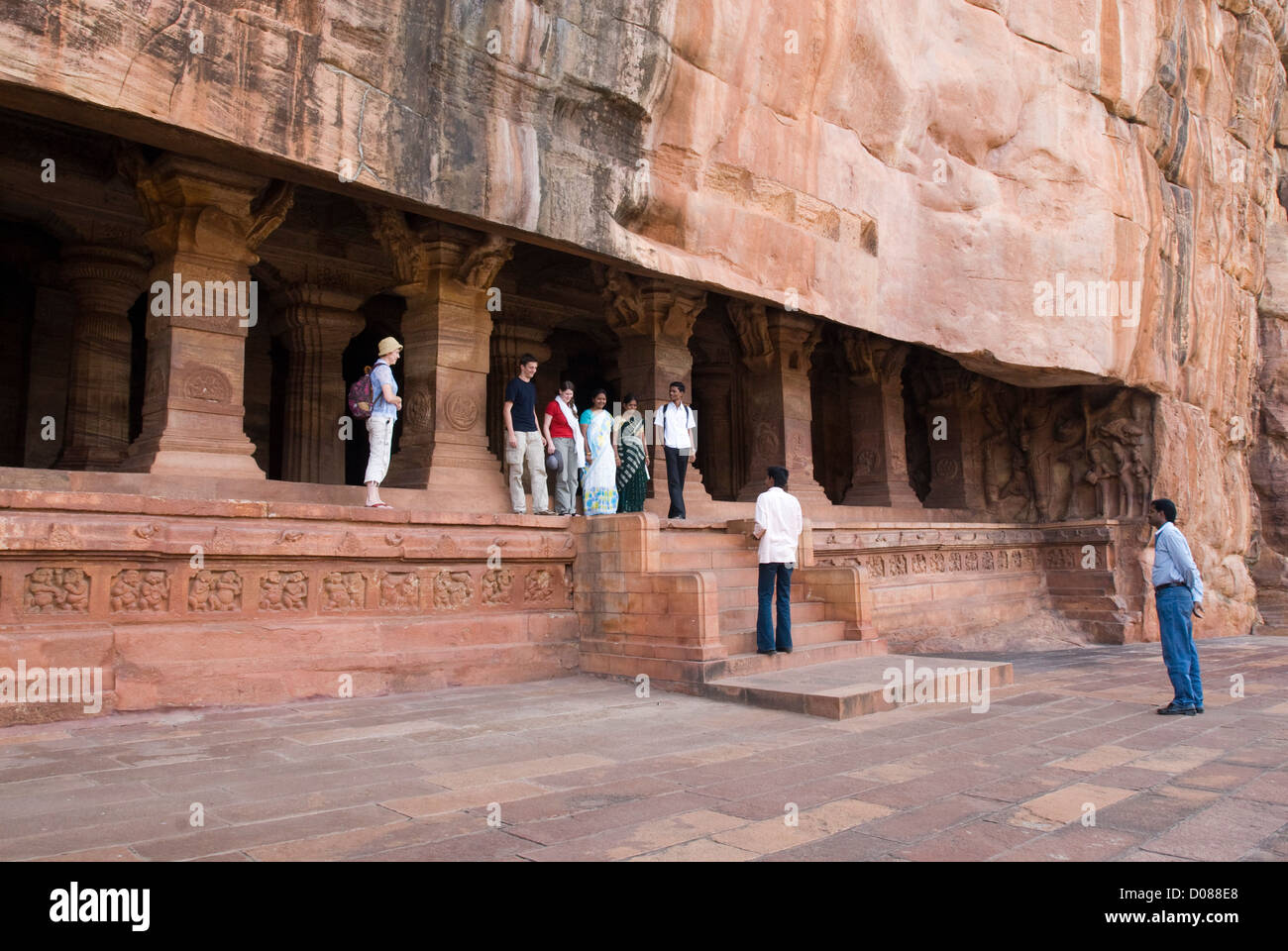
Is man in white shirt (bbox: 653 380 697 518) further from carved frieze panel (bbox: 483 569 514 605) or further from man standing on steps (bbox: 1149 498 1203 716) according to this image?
man standing on steps (bbox: 1149 498 1203 716)

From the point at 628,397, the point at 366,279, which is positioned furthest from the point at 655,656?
the point at 366,279

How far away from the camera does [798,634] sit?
27.2 feet

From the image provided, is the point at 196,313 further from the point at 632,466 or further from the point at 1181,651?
the point at 1181,651

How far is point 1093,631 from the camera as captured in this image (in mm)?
14398

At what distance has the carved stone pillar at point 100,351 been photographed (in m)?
11.3

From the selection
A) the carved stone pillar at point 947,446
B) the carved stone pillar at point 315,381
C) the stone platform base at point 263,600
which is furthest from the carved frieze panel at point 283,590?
the carved stone pillar at point 947,446

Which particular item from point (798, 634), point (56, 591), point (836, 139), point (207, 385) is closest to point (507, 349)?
point (836, 139)

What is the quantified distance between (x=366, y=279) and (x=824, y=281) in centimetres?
618

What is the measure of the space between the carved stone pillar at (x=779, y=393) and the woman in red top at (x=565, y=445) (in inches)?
179

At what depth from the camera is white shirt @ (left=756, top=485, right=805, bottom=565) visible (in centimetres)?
739

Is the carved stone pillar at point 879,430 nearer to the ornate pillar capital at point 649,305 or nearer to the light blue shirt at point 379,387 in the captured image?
the ornate pillar capital at point 649,305

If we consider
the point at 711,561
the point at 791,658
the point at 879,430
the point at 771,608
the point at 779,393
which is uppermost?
the point at 779,393

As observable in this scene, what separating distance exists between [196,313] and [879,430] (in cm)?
1066
